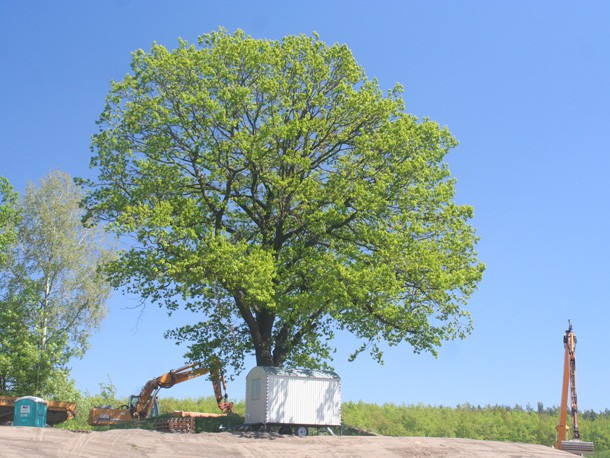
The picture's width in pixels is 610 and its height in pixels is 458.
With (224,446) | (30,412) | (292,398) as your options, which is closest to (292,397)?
(292,398)

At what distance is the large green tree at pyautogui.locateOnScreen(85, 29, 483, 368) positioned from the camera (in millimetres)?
35406

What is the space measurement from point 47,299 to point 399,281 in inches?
1084

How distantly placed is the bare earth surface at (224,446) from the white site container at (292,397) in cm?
181

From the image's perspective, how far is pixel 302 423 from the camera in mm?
34438

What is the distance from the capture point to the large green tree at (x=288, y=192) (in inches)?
1394

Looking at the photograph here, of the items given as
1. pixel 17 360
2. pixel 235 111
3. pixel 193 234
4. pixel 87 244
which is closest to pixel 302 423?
pixel 193 234

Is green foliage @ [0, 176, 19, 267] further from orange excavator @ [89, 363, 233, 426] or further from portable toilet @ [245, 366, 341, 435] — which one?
portable toilet @ [245, 366, 341, 435]

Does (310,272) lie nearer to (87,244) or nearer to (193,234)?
(193,234)

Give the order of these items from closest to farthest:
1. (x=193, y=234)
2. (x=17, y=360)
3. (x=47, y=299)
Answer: (x=193, y=234) → (x=17, y=360) → (x=47, y=299)

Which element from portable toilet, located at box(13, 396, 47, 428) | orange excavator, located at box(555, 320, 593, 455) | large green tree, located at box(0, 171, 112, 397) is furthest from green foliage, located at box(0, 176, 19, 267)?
orange excavator, located at box(555, 320, 593, 455)

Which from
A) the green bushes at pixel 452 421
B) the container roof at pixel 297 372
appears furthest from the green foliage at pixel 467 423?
the container roof at pixel 297 372

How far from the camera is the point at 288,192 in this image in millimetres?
36250

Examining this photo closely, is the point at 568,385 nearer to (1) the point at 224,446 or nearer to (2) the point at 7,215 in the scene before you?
(1) the point at 224,446

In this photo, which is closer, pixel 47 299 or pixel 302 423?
pixel 302 423
